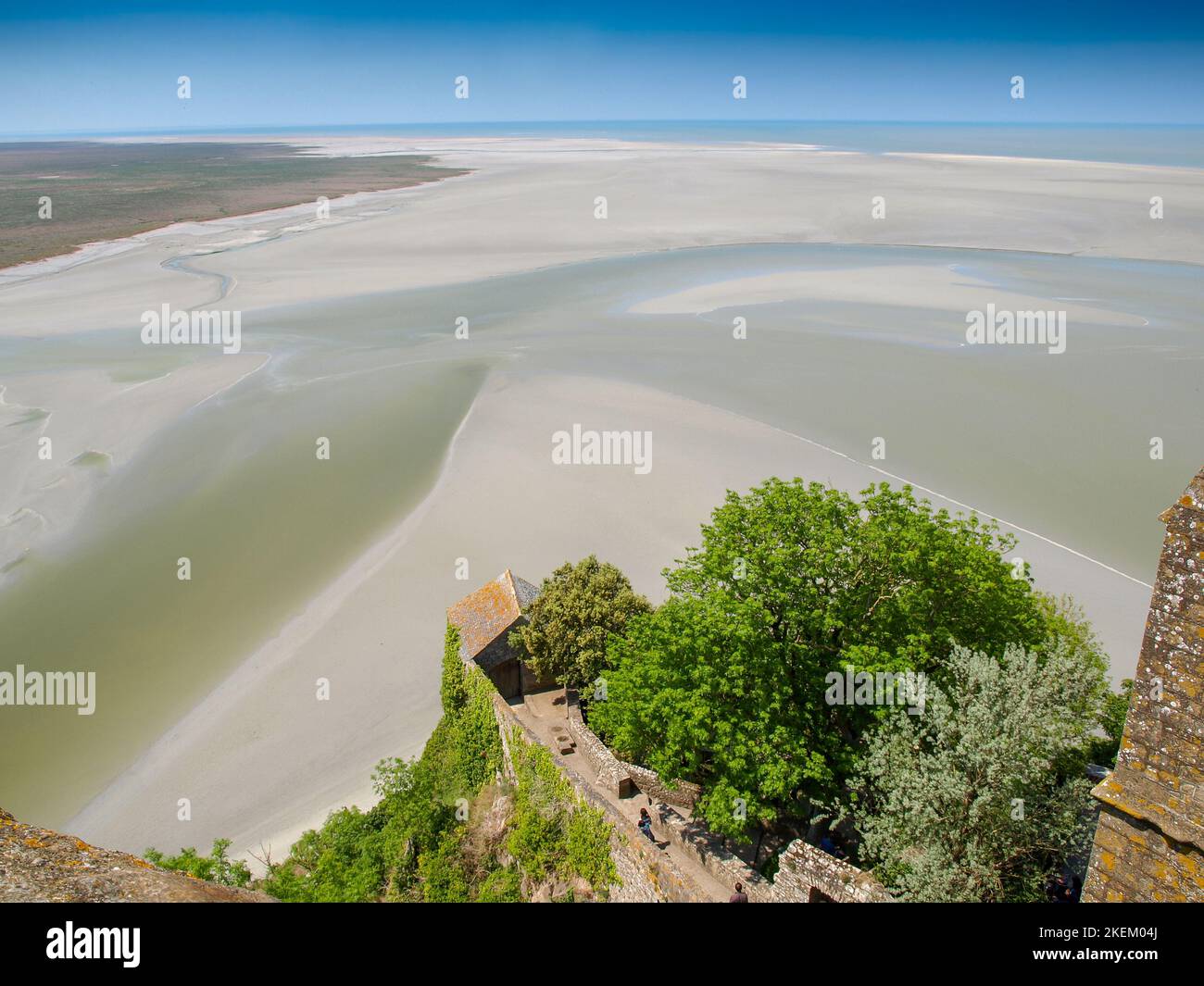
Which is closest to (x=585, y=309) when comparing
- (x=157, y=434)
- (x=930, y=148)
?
(x=157, y=434)

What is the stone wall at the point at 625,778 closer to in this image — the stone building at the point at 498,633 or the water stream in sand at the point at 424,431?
the stone building at the point at 498,633

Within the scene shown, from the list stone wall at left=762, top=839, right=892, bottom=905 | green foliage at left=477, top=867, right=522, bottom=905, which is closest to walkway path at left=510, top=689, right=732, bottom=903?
stone wall at left=762, top=839, right=892, bottom=905

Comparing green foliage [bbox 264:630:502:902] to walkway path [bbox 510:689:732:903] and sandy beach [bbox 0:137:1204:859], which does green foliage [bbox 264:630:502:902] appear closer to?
walkway path [bbox 510:689:732:903]

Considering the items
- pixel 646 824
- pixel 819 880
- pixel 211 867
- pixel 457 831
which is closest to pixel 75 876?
pixel 819 880

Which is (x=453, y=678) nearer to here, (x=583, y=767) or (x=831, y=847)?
(x=583, y=767)

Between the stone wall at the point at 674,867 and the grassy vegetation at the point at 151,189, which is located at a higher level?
the grassy vegetation at the point at 151,189

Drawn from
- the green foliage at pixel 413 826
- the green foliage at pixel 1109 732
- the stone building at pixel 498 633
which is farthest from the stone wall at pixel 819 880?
the stone building at pixel 498 633
